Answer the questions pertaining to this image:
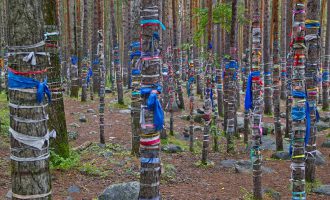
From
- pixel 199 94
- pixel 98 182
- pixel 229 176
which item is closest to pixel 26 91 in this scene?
pixel 98 182

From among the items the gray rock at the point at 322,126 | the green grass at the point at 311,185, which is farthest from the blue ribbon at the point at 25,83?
the gray rock at the point at 322,126

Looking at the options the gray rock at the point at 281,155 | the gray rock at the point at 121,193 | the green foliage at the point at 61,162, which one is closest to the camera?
the gray rock at the point at 121,193

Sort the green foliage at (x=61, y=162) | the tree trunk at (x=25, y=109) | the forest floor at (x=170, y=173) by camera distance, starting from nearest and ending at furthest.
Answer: the tree trunk at (x=25, y=109), the forest floor at (x=170, y=173), the green foliage at (x=61, y=162)

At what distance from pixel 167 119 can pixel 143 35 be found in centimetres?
1358

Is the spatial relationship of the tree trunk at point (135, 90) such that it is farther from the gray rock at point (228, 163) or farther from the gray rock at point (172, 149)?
the gray rock at point (228, 163)

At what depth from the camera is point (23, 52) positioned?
3.37m

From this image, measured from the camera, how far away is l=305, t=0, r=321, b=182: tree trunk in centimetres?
770

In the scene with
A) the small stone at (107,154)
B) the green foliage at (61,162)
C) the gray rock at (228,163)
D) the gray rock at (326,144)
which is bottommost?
the gray rock at (228,163)

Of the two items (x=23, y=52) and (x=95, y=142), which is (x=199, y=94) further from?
(x=23, y=52)

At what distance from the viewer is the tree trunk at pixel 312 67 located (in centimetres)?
770

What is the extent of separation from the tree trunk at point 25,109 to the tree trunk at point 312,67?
596cm

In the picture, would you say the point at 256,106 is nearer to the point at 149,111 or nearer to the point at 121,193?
the point at 121,193

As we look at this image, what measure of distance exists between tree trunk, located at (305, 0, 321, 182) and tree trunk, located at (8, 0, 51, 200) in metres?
5.96

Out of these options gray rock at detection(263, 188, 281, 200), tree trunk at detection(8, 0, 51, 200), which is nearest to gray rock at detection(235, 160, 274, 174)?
gray rock at detection(263, 188, 281, 200)
